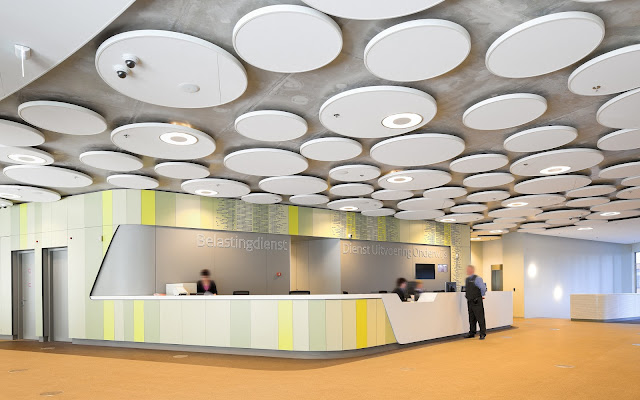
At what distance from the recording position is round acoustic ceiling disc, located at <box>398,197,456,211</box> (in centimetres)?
1487

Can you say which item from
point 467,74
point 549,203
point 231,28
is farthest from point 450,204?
point 231,28

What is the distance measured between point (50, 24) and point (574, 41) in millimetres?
4844

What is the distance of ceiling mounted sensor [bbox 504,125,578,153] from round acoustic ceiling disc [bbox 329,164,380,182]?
2.98m

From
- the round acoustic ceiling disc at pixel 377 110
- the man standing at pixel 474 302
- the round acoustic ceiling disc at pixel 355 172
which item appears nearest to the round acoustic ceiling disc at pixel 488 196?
the man standing at pixel 474 302

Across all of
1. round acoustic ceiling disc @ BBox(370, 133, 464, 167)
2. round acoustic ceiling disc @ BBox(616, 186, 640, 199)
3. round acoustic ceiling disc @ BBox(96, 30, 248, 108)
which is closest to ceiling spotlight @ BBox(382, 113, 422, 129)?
round acoustic ceiling disc @ BBox(370, 133, 464, 167)

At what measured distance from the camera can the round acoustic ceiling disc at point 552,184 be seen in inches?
461

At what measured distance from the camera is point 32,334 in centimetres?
1441

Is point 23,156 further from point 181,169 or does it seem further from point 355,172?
point 355,172

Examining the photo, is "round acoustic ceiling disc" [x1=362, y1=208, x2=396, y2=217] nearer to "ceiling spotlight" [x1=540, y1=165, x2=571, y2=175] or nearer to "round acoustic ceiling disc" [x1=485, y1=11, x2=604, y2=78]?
"ceiling spotlight" [x1=540, y1=165, x2=571, y2=175]

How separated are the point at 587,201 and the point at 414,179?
6.24 metres

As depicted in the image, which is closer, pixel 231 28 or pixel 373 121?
pixel 231 28

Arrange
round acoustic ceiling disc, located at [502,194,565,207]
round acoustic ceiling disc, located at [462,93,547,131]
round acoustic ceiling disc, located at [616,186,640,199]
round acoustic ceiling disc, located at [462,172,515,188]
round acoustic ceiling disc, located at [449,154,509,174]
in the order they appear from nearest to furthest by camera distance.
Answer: round acoustic ceiling disc, located at [462,93,547,131]
round acoustic ceiling disc, located at [449,154,509,174]
round acoustic ceiling disc, located at [462,172,515,188]
round acoustic ceiling disc, located at [616,186,640,199]
round acoustic ceiling disc, located at [502,194,565,207]

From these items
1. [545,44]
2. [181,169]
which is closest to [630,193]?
[545,44]

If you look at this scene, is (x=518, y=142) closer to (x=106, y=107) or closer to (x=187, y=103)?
(x=187, y=103)
